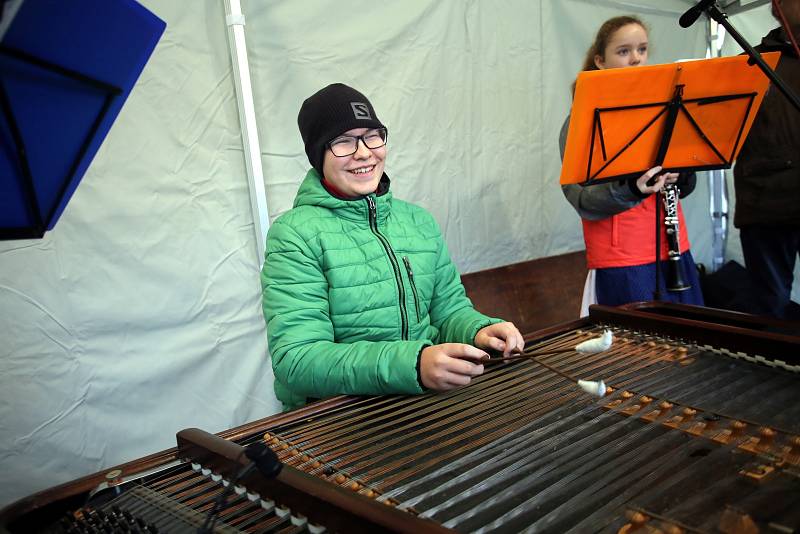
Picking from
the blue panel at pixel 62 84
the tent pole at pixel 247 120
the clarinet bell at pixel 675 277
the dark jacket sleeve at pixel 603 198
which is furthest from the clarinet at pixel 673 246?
the blue panel at pixel 62 84

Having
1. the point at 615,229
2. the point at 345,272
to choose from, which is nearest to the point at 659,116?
the point at 615,229

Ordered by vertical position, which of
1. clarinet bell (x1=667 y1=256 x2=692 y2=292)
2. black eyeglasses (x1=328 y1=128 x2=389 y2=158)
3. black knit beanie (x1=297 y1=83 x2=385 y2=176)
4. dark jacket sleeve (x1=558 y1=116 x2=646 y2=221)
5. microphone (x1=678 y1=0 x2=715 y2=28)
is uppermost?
microphone (x1=678 y1=0 x2=715 y2=28)

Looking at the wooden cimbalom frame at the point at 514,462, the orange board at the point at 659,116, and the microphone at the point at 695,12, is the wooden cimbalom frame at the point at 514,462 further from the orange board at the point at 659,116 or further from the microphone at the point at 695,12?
the orange board at the point at 659,116

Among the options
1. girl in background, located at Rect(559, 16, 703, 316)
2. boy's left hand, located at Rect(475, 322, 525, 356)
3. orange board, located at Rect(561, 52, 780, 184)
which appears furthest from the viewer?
girl in background, located at Rect(559, 16, 703, 316)

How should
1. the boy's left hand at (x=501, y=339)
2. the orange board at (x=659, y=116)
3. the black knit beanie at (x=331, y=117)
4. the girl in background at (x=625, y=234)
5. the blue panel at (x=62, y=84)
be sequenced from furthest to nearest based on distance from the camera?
the girl in background at (x=625, y=234), the orange board at (x=659, y=116), the black knit beanie at (x=331, y=117), the boy's left hand at (x=501, y=339), the blue panel at (x=62, y=84)

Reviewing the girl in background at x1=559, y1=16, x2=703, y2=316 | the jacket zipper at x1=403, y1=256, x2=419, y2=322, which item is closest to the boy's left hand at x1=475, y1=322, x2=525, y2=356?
the jacket zipper at x1=403, y1=256, x2=419, y2=322

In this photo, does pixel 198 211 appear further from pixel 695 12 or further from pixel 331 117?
pixel 695 12

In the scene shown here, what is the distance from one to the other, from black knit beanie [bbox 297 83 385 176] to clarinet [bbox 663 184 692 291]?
1.21 meters

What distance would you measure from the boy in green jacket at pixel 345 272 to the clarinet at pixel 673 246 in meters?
0.95

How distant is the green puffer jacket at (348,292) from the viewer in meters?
1.37

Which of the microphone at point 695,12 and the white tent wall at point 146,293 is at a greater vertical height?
the microphone at point 695,12

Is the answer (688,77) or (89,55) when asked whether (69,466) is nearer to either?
(89,55)

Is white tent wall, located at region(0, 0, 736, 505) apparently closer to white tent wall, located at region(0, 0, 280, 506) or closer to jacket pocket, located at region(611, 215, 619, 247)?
white tent wall, located at region(0, 0, 280, 506)

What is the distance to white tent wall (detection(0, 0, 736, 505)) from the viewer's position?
77.6 inches
